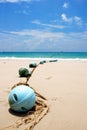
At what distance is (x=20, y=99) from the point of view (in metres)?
5.62

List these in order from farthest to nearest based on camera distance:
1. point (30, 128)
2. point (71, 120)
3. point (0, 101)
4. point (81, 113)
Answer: point (0, 101), point (81, 113), point (71, 120), point (30, 128)

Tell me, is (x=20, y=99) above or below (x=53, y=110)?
above

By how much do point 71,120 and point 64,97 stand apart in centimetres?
211

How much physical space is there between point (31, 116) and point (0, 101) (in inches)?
69.0

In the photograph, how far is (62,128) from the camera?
506cm

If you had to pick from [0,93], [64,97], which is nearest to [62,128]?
[64,97]

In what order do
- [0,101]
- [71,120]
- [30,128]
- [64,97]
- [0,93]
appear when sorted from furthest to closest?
[0,93] → [64,97] → [0,101] → [71,120] → [30,128]

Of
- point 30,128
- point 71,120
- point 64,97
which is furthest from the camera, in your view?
point 64,97

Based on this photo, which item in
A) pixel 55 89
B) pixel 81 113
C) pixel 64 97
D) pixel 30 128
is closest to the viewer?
pixel 30 128

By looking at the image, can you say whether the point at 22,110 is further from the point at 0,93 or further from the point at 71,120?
the point at 0,93

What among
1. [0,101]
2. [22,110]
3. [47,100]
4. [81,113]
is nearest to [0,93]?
[0,101]

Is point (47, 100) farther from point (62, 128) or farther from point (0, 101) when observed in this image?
point (62, 128)

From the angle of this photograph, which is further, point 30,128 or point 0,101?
point 0,101

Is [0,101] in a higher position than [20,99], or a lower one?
lower
